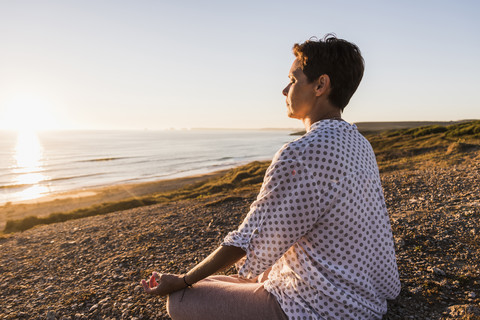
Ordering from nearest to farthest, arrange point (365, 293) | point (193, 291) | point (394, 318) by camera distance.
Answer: point (365, 293) → point (193, 291) → point (394, 318)

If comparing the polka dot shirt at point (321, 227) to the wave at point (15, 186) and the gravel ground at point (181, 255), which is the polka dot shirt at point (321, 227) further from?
the wave at point (15, 186)

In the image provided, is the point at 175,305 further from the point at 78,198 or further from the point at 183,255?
the point at 78,198

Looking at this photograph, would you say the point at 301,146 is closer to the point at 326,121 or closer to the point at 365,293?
the point at 326,121

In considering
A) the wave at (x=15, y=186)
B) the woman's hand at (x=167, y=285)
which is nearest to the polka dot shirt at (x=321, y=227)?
the woman's hand at (x=167, y=285)

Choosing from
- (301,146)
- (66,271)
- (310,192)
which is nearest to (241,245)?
(310,192)

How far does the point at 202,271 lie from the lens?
2271 millimetres

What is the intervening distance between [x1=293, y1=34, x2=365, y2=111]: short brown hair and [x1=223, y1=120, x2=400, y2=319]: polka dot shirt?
0.30 metres

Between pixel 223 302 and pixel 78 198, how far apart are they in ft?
86.0

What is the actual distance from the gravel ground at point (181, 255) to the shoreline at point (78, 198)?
1083 cm

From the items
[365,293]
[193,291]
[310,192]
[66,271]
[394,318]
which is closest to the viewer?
[310,192]

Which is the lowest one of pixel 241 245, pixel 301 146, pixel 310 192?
pixel 241 245

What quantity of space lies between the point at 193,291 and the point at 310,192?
129 cm

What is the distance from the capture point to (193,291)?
2.39 m

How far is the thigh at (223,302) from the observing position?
86.1 inches
